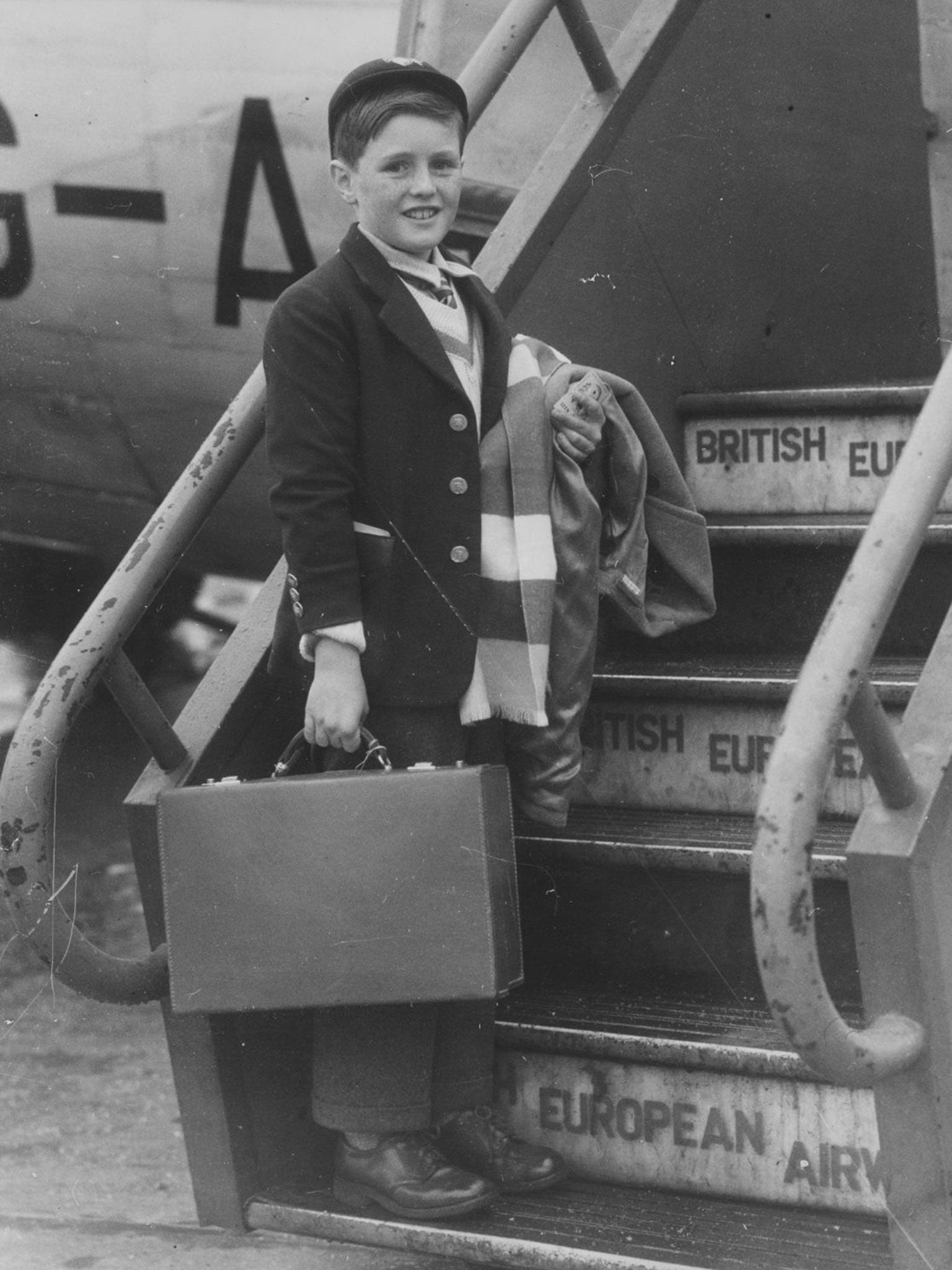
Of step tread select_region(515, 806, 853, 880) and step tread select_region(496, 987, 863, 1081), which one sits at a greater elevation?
step tread select_region(515, 806, 853, 880)

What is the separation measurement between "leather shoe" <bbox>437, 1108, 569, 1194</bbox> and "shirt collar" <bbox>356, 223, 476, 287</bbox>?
125 cm

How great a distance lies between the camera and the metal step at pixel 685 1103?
7.61 ft

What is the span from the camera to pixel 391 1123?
2.36m

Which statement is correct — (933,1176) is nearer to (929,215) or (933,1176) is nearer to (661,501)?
(661,501)

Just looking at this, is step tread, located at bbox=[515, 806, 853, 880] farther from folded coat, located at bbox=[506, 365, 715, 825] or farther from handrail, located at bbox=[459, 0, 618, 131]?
handrail, located at bbox=[459, 0, 618, 131]

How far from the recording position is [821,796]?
5.94 ft

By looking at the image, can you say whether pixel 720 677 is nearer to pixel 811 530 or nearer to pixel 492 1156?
pixel 811 530

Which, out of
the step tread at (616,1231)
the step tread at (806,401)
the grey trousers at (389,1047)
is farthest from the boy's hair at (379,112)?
the step tread at (616,1231)

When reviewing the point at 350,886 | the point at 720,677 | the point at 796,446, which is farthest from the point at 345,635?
the point at 796,446

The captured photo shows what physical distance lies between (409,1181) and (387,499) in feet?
3.22

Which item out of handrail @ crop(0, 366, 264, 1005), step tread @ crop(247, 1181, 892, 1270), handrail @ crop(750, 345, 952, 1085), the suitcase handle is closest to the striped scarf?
the suitcase handle

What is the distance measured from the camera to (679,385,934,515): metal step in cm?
326

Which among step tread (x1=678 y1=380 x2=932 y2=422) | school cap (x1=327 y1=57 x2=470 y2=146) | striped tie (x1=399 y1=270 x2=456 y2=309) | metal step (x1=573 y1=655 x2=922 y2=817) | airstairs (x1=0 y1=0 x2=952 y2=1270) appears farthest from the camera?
step tread (x1=678 y1=380 x2=932 y2=422)

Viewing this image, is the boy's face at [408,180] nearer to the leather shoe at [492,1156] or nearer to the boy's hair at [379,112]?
the boy's hair at [379,112]
